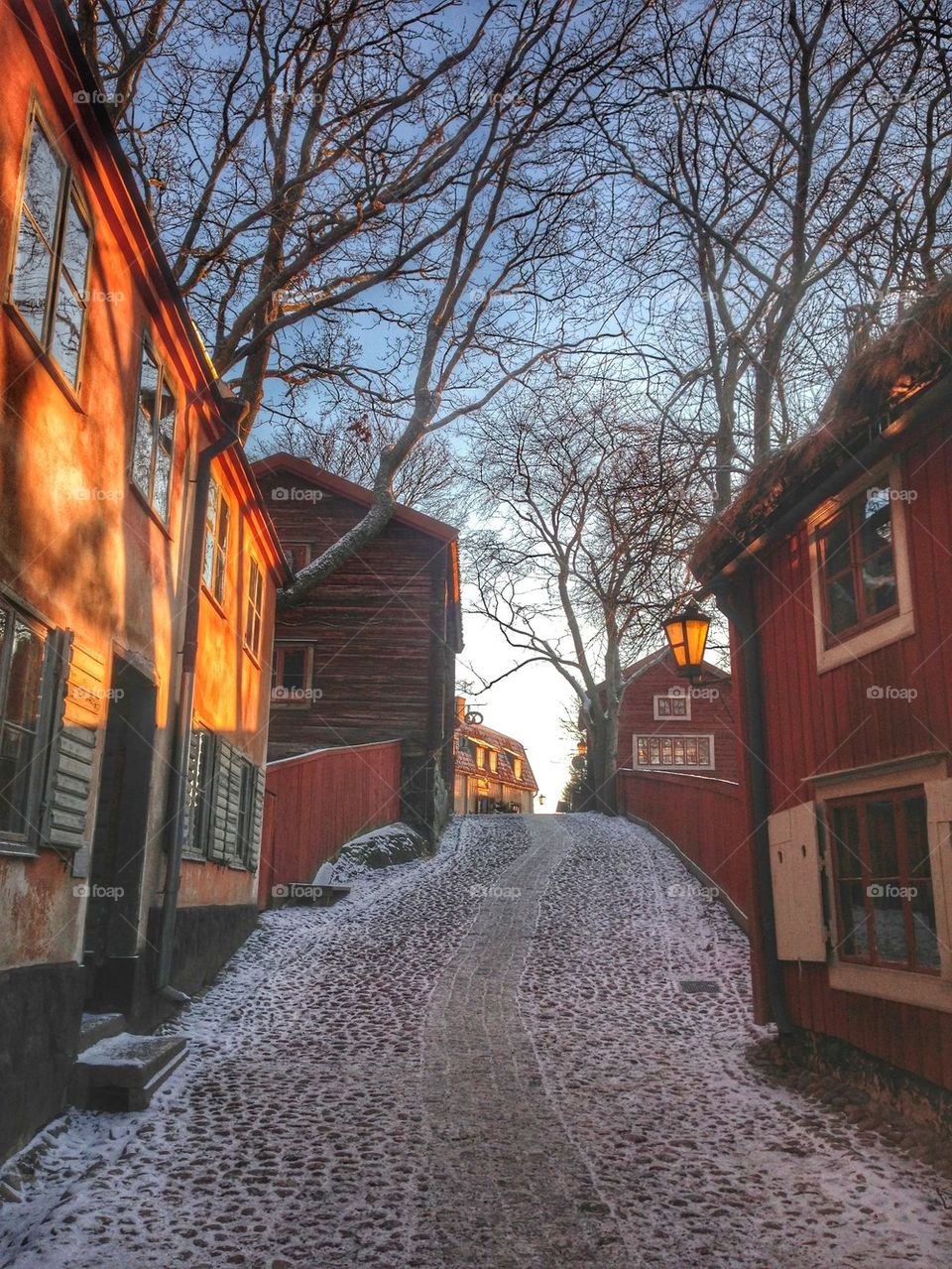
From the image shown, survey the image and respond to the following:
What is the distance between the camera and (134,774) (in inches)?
342

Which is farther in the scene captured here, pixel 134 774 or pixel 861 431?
pixel 134 774

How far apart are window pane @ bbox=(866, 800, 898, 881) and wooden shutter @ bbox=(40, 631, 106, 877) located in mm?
5211

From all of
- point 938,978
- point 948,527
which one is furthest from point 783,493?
point 938,978

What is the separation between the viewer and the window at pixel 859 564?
23.2 feet

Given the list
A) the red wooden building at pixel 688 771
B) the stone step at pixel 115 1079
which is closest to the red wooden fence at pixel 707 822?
the red wooden building at pixel 688 771

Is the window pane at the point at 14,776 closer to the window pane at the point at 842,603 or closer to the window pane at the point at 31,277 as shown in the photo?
the window pane at the point at 31,277

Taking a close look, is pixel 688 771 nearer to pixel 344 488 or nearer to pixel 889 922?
pixel 344 488

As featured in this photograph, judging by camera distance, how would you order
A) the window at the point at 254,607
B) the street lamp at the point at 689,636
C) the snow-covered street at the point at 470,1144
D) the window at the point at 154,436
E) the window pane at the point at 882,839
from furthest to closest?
the window at the point at 254,607
the street lamp at the point at 689,636
the window at the point at 154,436
the window pane at the point at 882,839
the snow-covered street at the point at 470,1144

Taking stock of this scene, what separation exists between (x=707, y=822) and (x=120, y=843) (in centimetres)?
1079

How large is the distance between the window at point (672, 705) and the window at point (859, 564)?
32.4m

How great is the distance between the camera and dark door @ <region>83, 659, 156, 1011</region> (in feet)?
26.5

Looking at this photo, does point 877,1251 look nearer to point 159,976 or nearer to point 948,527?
point 948,527

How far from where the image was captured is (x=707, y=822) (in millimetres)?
16938

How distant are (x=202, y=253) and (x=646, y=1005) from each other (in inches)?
428
